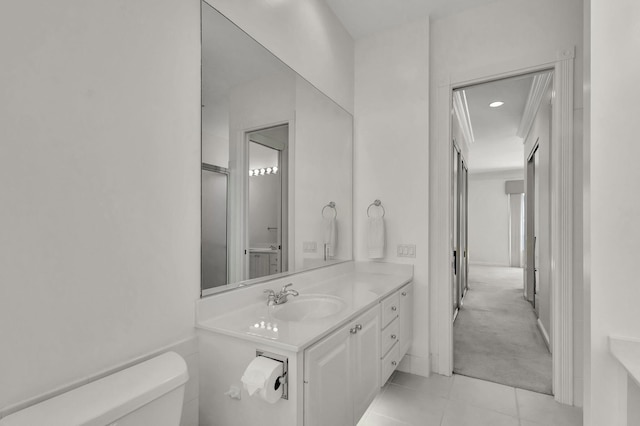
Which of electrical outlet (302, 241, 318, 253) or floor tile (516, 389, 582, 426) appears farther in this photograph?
electrical outlet (302, 241, 318, 253)

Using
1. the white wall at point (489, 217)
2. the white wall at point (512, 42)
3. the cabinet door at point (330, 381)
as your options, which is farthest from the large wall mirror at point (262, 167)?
the white wall at point (489, 217)

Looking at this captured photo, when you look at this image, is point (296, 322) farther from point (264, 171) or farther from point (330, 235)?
point (330, 235)

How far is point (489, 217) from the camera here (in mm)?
8648

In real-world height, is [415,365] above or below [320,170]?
below

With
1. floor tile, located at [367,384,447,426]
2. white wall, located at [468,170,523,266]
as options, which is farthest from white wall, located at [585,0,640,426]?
white wall, located at [468,170,523,266]

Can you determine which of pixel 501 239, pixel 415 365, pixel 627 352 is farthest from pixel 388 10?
pixel 501 239

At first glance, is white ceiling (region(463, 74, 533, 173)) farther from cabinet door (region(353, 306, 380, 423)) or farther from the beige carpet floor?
the beige carpet floor

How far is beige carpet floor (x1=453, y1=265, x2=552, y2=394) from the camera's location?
2395mm

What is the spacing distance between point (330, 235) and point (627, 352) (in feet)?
5.53

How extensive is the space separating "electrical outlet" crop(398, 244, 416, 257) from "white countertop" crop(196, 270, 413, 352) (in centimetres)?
45

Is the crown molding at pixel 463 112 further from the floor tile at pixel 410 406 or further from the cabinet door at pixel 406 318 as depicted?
the floor tile at pixel 410 406

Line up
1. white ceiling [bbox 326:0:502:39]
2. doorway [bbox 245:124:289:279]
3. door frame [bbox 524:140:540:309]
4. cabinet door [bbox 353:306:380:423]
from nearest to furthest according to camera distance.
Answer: cabinet door [bbox 353:306:380:423], doorway [bbox 245:124:289:279], white ceiling [bbox 326:0:502:39], door frame [bbox 524:140:540:309]

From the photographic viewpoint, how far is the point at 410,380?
232cm

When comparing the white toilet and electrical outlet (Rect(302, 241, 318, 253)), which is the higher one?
electrical outlet (Rect(302, 241, 318, 253))
